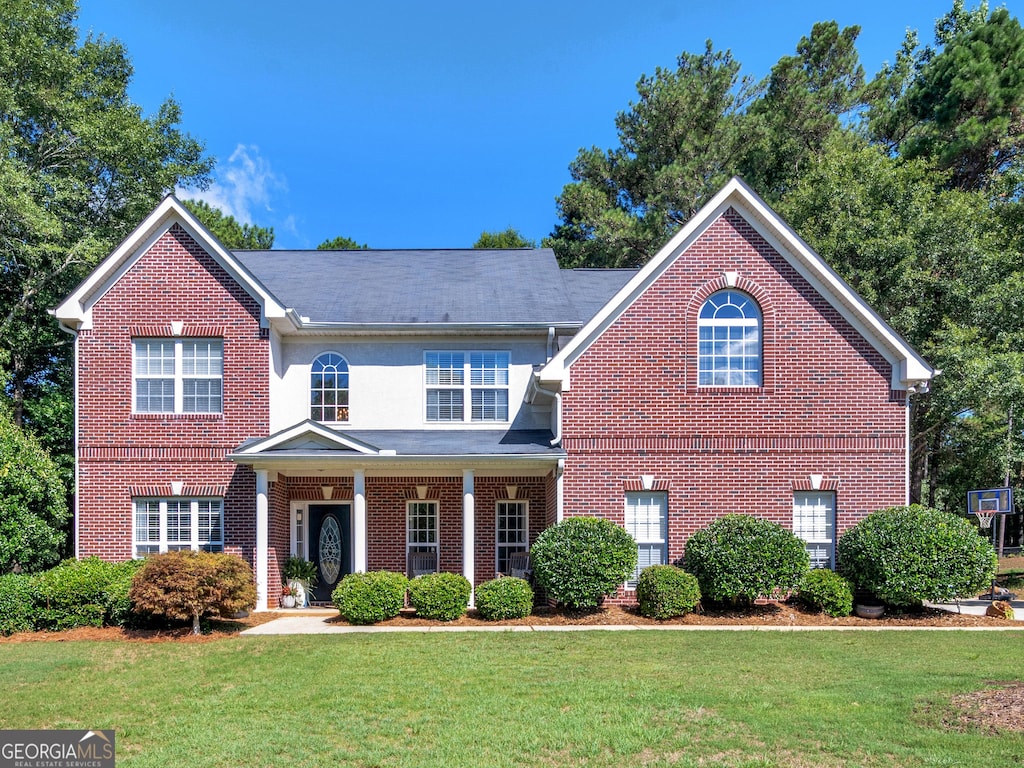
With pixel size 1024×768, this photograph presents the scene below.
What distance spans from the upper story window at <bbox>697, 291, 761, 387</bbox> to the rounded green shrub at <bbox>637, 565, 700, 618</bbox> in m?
3.90

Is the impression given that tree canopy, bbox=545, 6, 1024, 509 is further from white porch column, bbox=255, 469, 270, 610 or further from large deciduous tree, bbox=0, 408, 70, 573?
large deciduous tree, bbox=0, 408, 70, 573

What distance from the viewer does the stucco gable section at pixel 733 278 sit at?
16.3 metres

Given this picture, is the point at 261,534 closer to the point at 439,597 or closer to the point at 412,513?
the point at 412,513

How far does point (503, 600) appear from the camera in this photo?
15.2m

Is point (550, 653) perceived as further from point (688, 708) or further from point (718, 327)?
point (718, 327)

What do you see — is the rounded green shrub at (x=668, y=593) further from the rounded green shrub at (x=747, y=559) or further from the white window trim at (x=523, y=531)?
the white window trim at (x=523, y=531)

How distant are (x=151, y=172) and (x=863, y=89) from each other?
28147mm

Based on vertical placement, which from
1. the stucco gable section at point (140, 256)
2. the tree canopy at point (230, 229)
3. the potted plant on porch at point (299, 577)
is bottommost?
the potted plant on porch at point (299, 577)

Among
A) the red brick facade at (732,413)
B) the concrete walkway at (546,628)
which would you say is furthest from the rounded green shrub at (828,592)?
the red brick facade at (732,413)

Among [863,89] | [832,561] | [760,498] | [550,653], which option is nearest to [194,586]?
[550,653]

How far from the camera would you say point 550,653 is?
12.0 meters

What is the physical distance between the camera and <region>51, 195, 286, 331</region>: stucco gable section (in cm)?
1717

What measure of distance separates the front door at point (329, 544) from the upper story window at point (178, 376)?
10.6 ft

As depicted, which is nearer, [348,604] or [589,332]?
[348,604]
